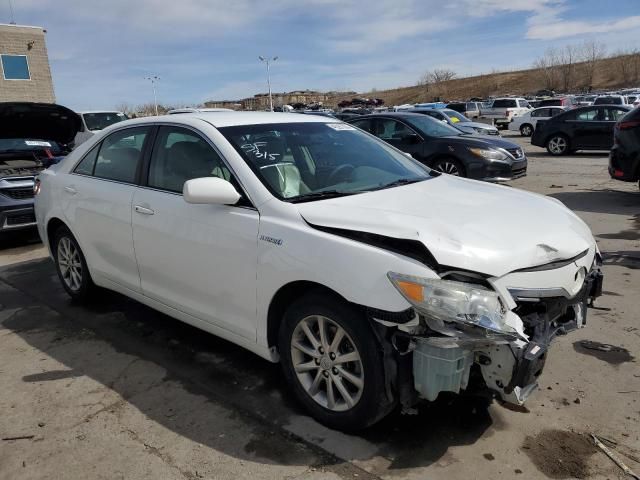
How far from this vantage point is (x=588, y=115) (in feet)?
54.4

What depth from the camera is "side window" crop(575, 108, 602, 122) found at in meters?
16.5

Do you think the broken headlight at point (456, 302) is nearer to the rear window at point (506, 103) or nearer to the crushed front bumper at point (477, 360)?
the crushed front bumper at point (477, 360)

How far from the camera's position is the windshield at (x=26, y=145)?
8.07 meters

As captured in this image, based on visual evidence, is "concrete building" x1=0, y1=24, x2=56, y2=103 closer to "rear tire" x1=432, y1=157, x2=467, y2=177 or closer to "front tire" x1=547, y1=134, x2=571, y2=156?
"front tire" x1=547, y1=134, x2=571, y2=156

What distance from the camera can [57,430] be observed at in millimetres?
3084

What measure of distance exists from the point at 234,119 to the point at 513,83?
334ft

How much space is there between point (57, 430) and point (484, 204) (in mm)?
2824

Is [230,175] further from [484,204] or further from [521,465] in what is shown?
[521,465]

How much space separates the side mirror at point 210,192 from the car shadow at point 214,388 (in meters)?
1.24

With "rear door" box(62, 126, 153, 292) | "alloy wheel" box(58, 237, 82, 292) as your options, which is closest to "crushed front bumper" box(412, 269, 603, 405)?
"rear door" box(62, 126, 153, 292)

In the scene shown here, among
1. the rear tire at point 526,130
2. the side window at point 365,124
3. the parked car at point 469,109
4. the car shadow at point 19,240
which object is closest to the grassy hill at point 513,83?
the parked car at point 469,109

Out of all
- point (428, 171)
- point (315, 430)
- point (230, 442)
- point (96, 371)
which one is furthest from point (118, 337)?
point (428, 171)

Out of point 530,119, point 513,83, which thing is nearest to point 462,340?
point 530,119

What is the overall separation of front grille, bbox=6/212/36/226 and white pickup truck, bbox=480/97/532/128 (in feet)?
99.7
